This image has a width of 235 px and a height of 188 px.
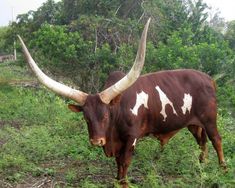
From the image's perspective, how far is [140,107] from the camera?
15.2ft

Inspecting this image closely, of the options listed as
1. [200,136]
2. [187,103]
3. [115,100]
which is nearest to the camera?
[115,100]

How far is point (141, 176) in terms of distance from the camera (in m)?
4.93

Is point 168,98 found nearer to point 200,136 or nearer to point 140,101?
point 140,101

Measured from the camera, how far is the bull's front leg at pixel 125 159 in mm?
4496

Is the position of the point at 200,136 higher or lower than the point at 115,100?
lower

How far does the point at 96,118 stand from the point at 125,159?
65 centimetres

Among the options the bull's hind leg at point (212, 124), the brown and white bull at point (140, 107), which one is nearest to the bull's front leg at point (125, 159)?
the brown and white bull at point (140, 107)

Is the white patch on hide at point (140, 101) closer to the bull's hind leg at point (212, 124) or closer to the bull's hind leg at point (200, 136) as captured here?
the bull's hind leg at point (212, 124)

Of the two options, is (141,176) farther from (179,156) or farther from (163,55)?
(163,55)

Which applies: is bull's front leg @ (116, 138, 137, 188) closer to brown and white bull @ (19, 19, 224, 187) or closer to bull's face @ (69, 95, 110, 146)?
brown and white bull @ (19, 19, 224, 187)

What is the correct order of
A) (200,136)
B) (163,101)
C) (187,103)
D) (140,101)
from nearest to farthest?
1. (140,101)
2. (163,101)
3. (187,103)
4. (200,136)

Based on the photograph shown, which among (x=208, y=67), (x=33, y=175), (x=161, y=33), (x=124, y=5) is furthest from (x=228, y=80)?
(x=33, y=175)

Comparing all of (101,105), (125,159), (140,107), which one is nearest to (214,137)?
(140,107)

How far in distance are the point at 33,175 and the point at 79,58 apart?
16.8 feet
